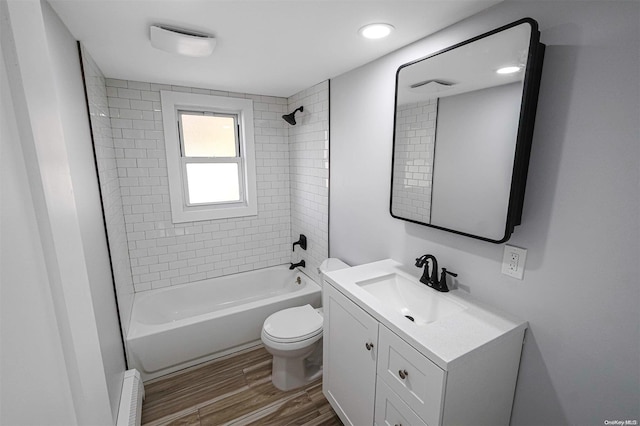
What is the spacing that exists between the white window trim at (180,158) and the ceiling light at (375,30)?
67.2 inches

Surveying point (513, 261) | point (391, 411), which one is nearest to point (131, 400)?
point (391, 411)

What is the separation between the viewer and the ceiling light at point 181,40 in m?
1.47

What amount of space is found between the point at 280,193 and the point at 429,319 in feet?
7.13

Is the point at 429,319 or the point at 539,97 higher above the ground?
the point at 539,97

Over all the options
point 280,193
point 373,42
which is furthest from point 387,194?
point 280,193

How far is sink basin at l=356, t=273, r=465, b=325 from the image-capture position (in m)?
1.47

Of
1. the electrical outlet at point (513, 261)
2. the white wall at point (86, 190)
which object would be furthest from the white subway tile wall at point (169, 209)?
the electrical outlet at point (513, 261)

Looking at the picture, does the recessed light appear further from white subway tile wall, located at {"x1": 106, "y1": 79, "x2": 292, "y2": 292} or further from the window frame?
the window frame

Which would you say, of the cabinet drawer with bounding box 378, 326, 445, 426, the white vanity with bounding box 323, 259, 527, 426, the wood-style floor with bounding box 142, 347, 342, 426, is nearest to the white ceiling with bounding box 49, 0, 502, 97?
the white vanity with bounding box 323, 259, 527, 426

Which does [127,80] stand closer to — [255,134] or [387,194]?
[255,134]

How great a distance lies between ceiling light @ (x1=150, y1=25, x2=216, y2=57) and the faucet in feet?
5.57

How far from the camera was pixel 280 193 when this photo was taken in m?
3.25

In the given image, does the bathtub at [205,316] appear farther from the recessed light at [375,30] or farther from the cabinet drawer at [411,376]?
the recessed light at [375,30]

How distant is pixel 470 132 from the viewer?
136cm
